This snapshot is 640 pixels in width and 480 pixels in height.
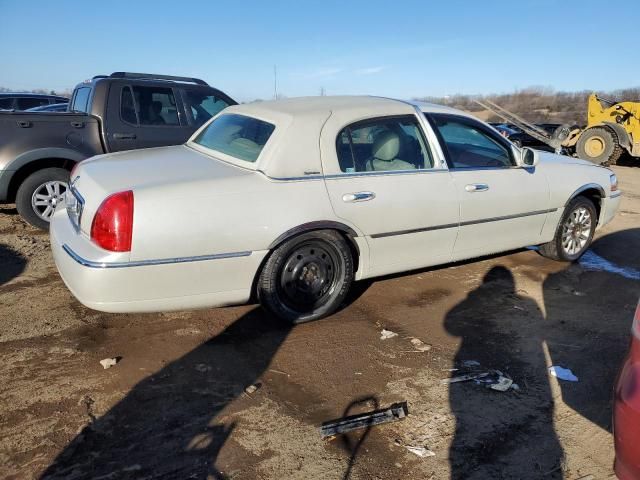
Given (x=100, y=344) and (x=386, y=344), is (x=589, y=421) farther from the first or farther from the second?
(x=100, y=344)

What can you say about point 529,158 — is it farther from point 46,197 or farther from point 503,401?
point 46,197

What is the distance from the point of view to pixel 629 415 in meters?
2.06

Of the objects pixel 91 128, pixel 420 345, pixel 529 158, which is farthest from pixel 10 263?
pixel 529 158

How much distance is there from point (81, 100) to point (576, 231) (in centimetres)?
621

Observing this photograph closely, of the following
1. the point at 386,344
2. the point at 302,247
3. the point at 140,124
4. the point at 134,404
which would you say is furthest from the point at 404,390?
the point at 140,124

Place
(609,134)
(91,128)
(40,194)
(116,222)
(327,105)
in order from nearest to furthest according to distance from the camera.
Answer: (116,222) → (327,105) → (40,194) → (91,128) → (609,134)

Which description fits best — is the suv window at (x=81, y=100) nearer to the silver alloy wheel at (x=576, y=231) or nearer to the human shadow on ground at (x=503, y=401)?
the human shadow on ground at (x=503, y=401)

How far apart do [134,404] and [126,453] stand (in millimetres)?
429

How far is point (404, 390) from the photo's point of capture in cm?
318

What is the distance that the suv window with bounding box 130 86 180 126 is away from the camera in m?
6.58

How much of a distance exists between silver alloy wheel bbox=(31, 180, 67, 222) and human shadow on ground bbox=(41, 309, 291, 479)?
11.7 feet

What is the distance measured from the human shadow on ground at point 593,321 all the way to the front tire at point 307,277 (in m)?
1.61

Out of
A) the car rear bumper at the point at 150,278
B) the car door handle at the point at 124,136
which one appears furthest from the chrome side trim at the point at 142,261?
the car door handle at the point at 124,136

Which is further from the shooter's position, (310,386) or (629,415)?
(310,386)
